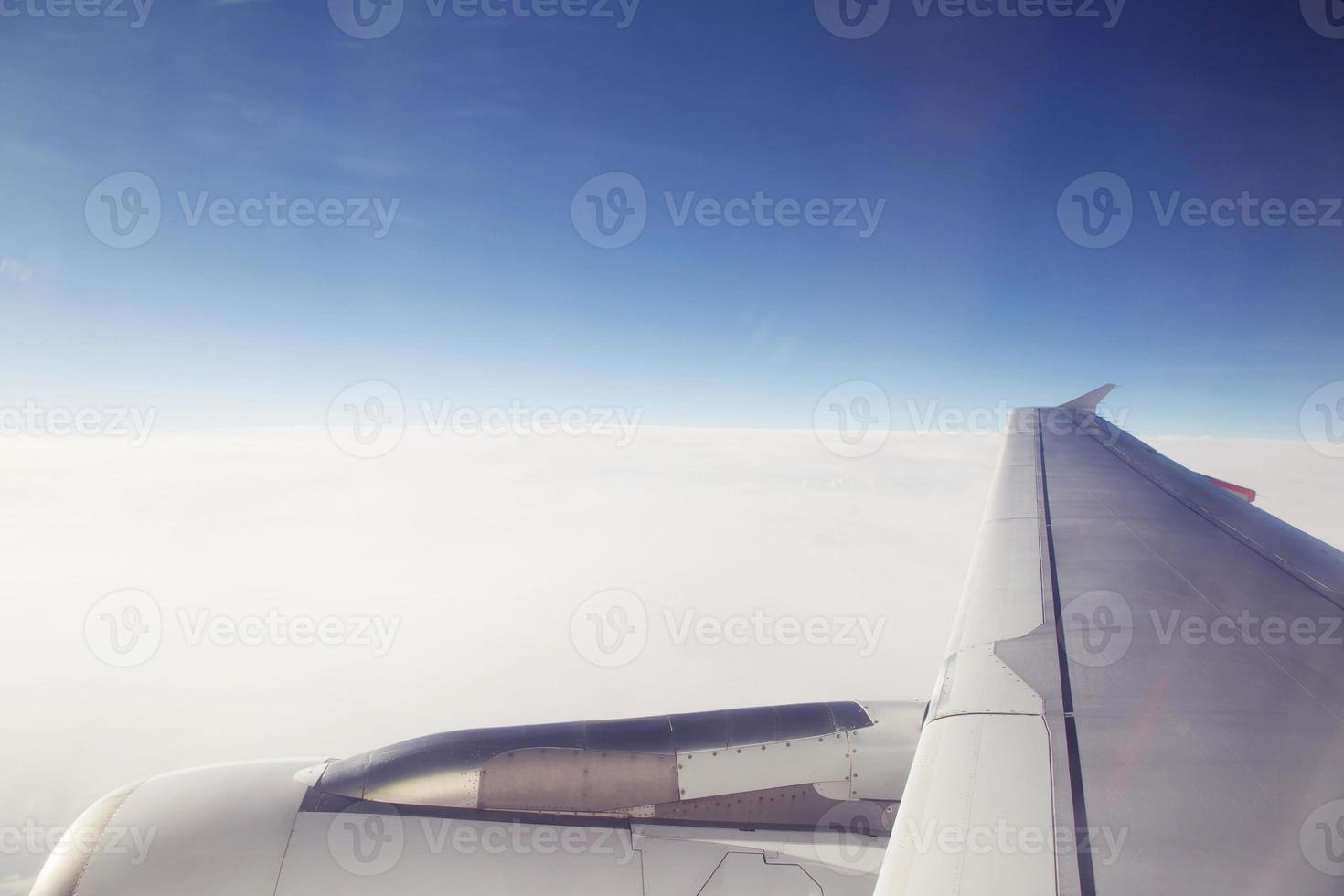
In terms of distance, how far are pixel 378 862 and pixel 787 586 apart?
3637 centimetres

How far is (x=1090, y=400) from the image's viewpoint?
816 centimetres

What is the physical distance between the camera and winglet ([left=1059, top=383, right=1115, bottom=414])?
7802mm

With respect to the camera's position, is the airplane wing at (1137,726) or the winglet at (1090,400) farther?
the winglet at (1090,400)

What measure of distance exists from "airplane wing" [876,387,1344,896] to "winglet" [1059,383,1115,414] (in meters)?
5.06

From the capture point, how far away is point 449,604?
138 feet

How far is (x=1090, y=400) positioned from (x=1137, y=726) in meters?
8.16

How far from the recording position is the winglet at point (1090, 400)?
7802mm

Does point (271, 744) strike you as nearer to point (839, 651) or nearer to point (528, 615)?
point (528, 615)

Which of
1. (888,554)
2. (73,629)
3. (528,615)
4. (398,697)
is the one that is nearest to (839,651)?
(888,554)

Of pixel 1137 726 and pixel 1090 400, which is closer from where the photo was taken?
pixel 1137 726

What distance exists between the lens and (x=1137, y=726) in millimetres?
1634

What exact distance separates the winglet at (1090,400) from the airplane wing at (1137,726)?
506 cm

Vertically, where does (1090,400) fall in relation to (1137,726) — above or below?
above

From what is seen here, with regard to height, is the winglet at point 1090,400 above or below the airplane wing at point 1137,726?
above
